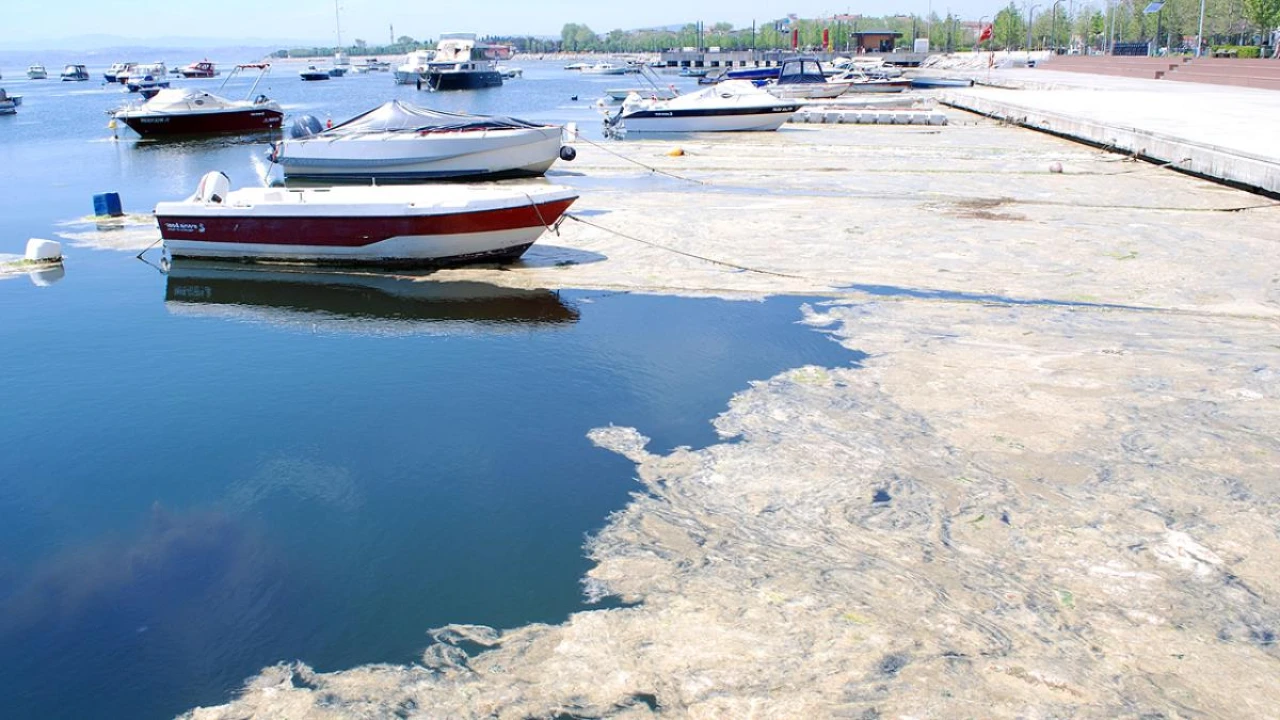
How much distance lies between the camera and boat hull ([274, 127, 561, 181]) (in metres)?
21.9

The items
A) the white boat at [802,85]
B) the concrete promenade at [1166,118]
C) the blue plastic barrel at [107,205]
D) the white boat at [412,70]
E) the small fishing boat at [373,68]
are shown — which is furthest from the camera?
the small fishing boat at [373,68]

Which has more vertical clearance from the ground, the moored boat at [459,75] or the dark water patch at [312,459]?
the moored boat at [459,75]

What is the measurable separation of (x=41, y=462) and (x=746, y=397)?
18.6 feet

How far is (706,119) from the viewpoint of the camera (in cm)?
3250

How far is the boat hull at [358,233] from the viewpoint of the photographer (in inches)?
528

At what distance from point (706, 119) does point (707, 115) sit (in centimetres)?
21

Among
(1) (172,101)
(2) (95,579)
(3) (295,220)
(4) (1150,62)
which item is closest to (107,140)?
(1) (172,101)

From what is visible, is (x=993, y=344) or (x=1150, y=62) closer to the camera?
(x=993, y=344)

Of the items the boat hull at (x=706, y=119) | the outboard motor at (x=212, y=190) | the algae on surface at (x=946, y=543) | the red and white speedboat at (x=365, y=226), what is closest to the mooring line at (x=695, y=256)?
the red and white speedboat at (x=365, y=226)

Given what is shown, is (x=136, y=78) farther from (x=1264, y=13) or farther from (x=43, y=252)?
(x=1264, y=13)

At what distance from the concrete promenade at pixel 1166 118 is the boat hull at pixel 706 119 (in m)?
8.66

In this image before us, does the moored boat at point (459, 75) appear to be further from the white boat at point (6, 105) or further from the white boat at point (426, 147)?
the white boat at point (426, 147)

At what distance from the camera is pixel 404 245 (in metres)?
13.6

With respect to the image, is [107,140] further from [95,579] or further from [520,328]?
[95,579]
